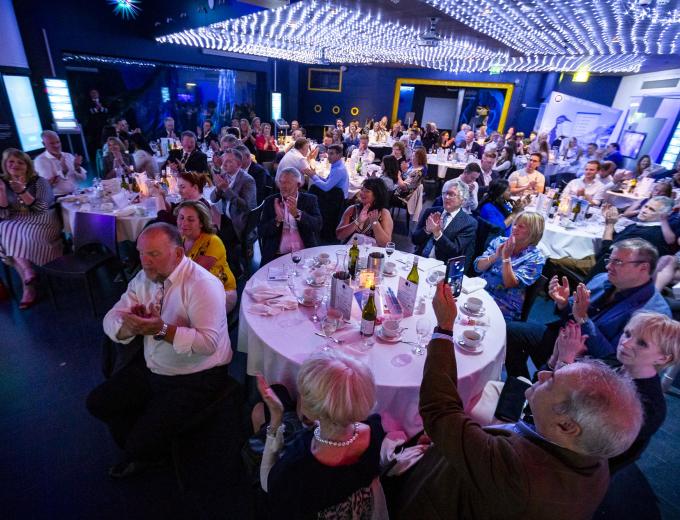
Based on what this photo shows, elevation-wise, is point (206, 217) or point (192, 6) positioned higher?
point (192, 6)

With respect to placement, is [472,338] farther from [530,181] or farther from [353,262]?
[530,181]

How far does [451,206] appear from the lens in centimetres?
342

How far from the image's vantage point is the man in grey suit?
4.35 m

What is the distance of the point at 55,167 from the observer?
4.69 meters

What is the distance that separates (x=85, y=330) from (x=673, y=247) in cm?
643

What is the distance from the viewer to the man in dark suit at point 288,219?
3.44 metres

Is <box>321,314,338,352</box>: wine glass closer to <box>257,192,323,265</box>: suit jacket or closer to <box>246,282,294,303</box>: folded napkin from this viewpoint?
<box>246,282,294,303</box>: folded napkin

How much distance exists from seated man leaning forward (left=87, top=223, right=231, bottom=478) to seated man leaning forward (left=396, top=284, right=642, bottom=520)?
1.34m

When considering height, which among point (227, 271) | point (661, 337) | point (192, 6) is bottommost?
point (227, 271)

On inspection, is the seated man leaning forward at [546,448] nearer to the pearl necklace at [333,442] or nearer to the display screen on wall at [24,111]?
the pearl necklace at [333,442]

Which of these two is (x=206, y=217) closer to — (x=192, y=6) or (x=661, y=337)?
(x=661, y=337)

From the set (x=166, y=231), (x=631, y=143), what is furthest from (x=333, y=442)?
(x=631, y=143)

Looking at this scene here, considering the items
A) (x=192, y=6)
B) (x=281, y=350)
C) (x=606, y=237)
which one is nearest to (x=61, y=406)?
(x=281, y=350)

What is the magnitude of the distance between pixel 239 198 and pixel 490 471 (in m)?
4.00
